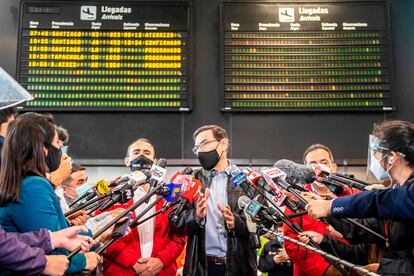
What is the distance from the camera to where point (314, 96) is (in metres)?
5.61

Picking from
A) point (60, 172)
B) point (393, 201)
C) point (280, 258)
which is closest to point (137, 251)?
point (60, 172)

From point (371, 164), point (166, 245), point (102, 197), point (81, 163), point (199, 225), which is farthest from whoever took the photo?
point (81, 163)

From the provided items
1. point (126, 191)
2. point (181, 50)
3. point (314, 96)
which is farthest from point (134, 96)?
point (126, 191)

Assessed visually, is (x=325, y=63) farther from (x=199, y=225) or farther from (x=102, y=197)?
(x=102, y=197)

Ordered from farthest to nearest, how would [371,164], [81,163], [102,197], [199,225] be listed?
[81,163]
[199,225]
[371,164]
[102,197]

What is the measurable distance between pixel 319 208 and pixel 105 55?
377cm

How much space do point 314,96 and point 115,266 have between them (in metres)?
3.10

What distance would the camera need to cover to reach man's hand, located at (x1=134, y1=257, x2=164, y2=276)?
11.9ft

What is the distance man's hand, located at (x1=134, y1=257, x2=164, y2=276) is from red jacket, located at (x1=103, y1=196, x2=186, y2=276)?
1.5 inches

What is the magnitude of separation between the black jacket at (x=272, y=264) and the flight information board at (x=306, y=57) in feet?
5.23

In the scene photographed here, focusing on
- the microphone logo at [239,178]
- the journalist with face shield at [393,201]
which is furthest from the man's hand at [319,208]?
the microphone logo at [239,178]

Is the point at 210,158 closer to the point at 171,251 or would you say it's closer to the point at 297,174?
the point at 171,251

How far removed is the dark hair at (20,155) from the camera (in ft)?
7.61

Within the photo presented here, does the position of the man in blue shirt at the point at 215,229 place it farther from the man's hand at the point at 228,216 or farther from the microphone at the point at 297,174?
the microphone at the point at 297,174
